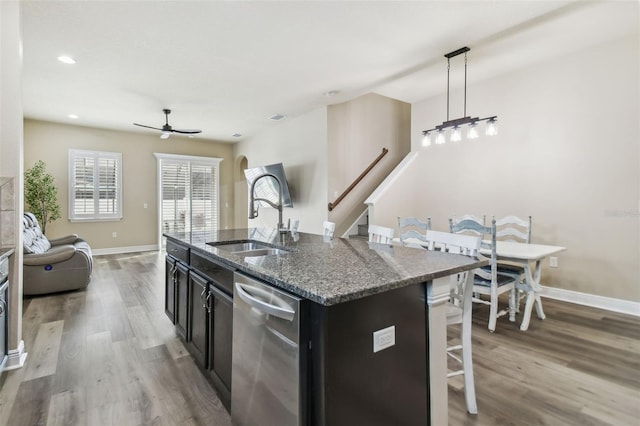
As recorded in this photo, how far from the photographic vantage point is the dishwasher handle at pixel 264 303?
3.91 feet

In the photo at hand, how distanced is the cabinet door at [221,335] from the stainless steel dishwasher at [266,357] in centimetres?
16

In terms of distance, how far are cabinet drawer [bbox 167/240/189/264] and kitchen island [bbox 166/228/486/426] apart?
60 centimetres

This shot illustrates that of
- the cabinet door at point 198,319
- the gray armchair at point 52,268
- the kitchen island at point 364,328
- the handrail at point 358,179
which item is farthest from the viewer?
the handrail at point 358,179

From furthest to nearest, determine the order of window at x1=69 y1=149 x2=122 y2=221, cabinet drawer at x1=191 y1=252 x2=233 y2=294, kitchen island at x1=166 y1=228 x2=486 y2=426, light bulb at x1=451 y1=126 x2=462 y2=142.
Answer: window at x1=69 y1=149 x2=122 y2=221, light bulb at x1=451 y1=126 x2=462 y2=142, cabinet drawer at x1=191 y1=252 x2=233 y2=294, kitchen island at x1=166 y1=228 x2=486 y2=426

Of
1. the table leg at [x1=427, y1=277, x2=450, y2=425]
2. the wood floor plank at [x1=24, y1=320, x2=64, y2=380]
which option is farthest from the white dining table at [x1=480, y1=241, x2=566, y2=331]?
the wood floor plank at [x1=24, y1=320, x2=64, y2=380]

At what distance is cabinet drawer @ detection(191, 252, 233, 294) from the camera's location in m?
1.73

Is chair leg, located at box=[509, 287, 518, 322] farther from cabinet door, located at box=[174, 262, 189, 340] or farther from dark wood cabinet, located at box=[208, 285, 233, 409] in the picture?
cabinet door, located at box=[174, 262, 189, 340]

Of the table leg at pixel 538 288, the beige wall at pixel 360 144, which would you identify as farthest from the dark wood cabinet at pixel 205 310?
the beige wall at pixel 360 144

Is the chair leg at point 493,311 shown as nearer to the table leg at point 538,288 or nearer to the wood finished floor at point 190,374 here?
the wood finished floor at point 190,374

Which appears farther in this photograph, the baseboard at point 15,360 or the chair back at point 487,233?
the chair back at point 487,233

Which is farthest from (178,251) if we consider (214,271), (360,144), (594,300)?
(594,300)

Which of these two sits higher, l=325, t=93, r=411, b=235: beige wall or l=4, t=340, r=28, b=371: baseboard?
l=325, t=93, r=411, b=235: beige wall

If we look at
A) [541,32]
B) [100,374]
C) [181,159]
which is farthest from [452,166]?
[181,159]

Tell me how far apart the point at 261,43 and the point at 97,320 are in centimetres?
327
